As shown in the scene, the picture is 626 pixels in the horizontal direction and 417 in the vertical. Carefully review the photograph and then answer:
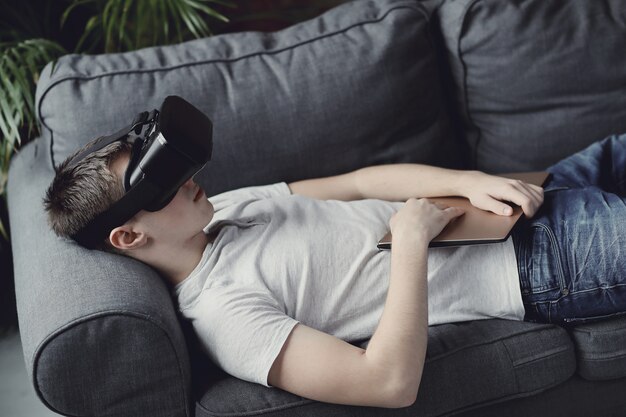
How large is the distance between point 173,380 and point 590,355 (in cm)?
79

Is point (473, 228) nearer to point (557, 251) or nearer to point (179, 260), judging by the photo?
point (557, 251)

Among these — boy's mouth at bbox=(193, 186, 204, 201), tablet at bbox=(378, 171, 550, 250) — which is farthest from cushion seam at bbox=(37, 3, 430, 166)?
tablet at bbox=(378, 171, 550, 250)

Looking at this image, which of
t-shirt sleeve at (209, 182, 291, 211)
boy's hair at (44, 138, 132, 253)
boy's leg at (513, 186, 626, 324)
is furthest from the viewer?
t-shirt sleeve at (209, 182, 291, 211)

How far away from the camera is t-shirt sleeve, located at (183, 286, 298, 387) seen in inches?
46.7

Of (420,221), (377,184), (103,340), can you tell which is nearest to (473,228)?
(420,221)

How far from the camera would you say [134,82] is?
1.61 metres

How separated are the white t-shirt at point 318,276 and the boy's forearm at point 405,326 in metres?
0.12

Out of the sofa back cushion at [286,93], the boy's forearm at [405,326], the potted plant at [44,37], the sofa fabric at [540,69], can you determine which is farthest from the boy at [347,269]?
the potted plant at [44,37]

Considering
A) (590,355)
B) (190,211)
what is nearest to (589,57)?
(590,355)

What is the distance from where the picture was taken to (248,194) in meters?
1.56

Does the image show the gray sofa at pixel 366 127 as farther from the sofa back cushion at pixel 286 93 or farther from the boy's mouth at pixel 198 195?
the boy's mouth at pixel 198 195

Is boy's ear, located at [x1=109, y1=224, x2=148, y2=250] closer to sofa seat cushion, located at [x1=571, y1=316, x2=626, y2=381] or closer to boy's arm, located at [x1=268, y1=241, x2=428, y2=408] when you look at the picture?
boy's arm, located at [x1=268, y1=241, x2=428, y2=408]

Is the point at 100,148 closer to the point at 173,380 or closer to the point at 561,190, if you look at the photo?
the point at 173,380

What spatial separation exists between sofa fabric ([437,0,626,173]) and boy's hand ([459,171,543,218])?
36 centimetres
